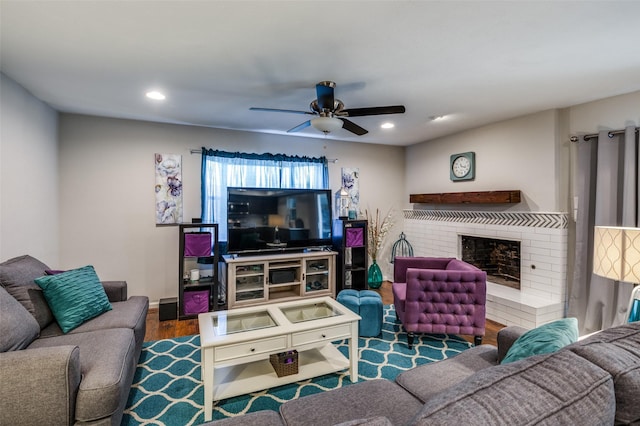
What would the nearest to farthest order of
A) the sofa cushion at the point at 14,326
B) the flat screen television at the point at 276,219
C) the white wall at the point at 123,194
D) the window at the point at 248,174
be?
1. the sofa cushion at the point at 14,326
2. the white wall at the point at 123,194
3. the flat screen television at the point at 276,219
4. the window at the point at 248,174

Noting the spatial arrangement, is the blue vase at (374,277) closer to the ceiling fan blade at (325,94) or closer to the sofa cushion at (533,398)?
the ceiling fan blade at (325,94)

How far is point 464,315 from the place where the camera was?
2.80m

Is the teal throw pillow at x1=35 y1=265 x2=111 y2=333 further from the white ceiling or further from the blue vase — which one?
the blue vase

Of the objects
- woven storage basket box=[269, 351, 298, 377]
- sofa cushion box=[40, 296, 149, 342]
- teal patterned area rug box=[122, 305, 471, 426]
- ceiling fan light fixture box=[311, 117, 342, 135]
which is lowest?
teal patterned area rug box=[122, 305, 471, 426]

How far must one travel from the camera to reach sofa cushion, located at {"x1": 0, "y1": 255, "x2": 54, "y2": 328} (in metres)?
2.00

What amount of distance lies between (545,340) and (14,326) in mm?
2632

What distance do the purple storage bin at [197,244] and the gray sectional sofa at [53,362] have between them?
136 cm

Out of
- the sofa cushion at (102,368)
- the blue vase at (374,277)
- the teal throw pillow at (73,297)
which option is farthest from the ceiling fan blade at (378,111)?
the blue vase at (374,277)

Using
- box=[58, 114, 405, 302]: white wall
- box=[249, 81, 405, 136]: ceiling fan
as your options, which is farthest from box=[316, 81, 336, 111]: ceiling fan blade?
box=[58, 114, 405, 302]: white wall

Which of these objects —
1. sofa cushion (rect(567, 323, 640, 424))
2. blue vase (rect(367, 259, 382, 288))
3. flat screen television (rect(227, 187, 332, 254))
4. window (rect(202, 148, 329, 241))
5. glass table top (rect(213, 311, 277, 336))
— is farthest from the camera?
blue vase (rect(367, 259, 382, 288))

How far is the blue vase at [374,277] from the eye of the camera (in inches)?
193

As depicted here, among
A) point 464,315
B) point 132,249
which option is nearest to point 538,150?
Answer: point 464,315

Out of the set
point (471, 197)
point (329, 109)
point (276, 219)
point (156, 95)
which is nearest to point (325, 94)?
point (329, 109)

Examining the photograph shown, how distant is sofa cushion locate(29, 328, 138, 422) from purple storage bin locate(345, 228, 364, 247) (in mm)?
2905
